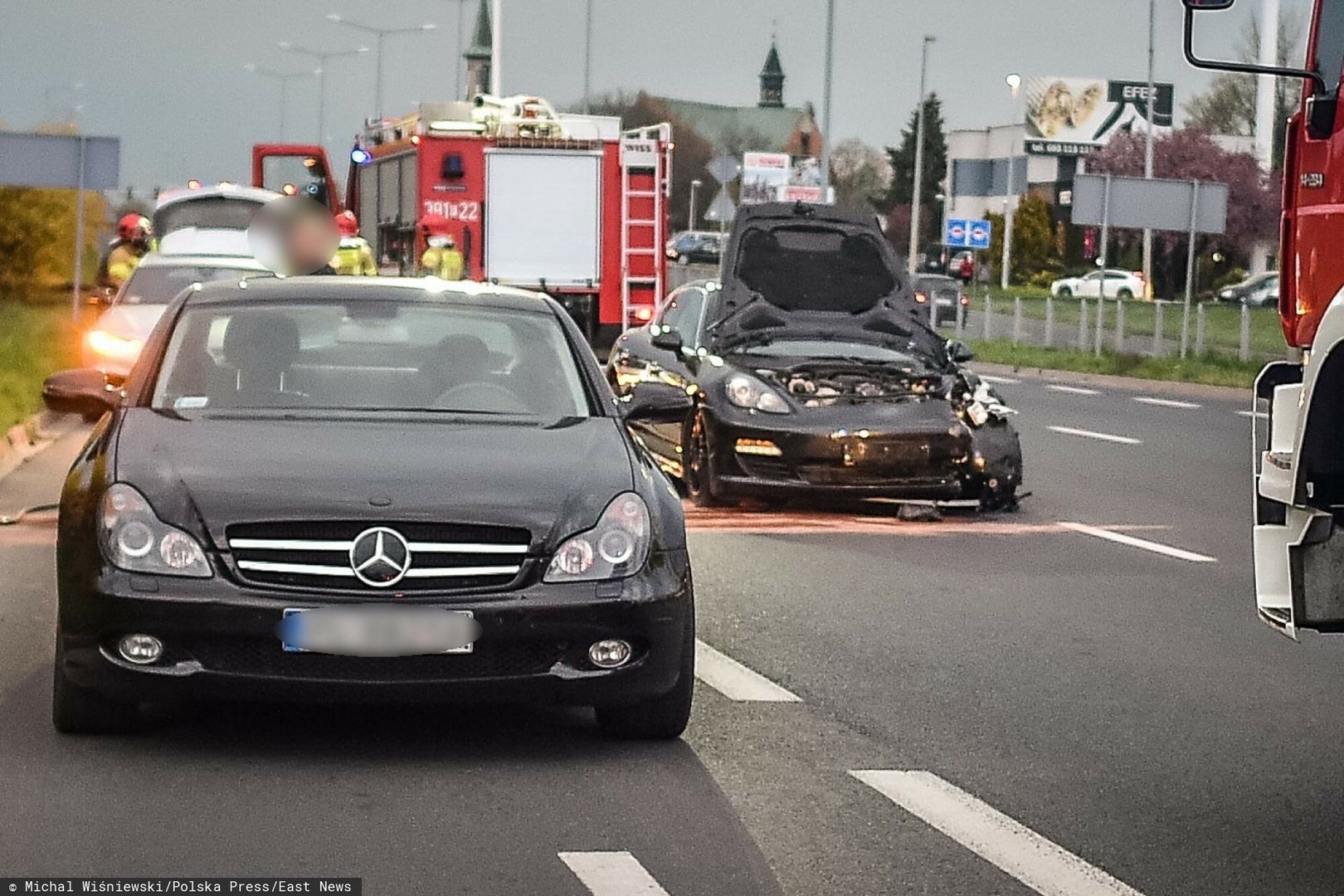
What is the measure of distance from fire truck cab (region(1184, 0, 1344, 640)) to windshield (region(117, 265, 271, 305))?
45.7 ft

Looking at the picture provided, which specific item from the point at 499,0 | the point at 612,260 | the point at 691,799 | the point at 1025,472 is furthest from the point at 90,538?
the point at 499,0

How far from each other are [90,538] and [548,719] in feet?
5.16

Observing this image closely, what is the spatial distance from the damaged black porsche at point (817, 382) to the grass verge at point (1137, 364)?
18227 mm

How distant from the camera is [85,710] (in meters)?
7.55

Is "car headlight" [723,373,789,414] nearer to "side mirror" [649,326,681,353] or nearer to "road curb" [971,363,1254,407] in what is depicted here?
"side mirror" [649,326,681,353]

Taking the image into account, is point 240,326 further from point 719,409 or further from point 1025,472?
point 1025,472

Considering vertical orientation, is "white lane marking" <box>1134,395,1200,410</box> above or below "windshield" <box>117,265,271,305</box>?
below

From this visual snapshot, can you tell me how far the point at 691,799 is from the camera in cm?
700

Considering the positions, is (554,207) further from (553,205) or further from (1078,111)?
(1078,111)

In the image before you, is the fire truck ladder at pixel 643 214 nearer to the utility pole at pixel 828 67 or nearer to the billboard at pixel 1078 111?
the utility pole at pixel 828 67

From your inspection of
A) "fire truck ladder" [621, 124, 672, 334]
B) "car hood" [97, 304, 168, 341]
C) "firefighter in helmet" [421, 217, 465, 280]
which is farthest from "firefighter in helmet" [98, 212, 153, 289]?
"fire truck ladder" [621, 124, 672, 334]

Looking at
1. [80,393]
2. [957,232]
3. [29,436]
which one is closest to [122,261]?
[29,436]

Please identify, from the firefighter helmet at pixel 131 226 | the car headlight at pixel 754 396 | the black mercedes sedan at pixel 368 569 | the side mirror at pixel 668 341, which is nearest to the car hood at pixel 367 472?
the black mercedes sedan at pixel 368 569

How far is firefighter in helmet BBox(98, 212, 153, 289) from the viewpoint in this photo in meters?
24.3
